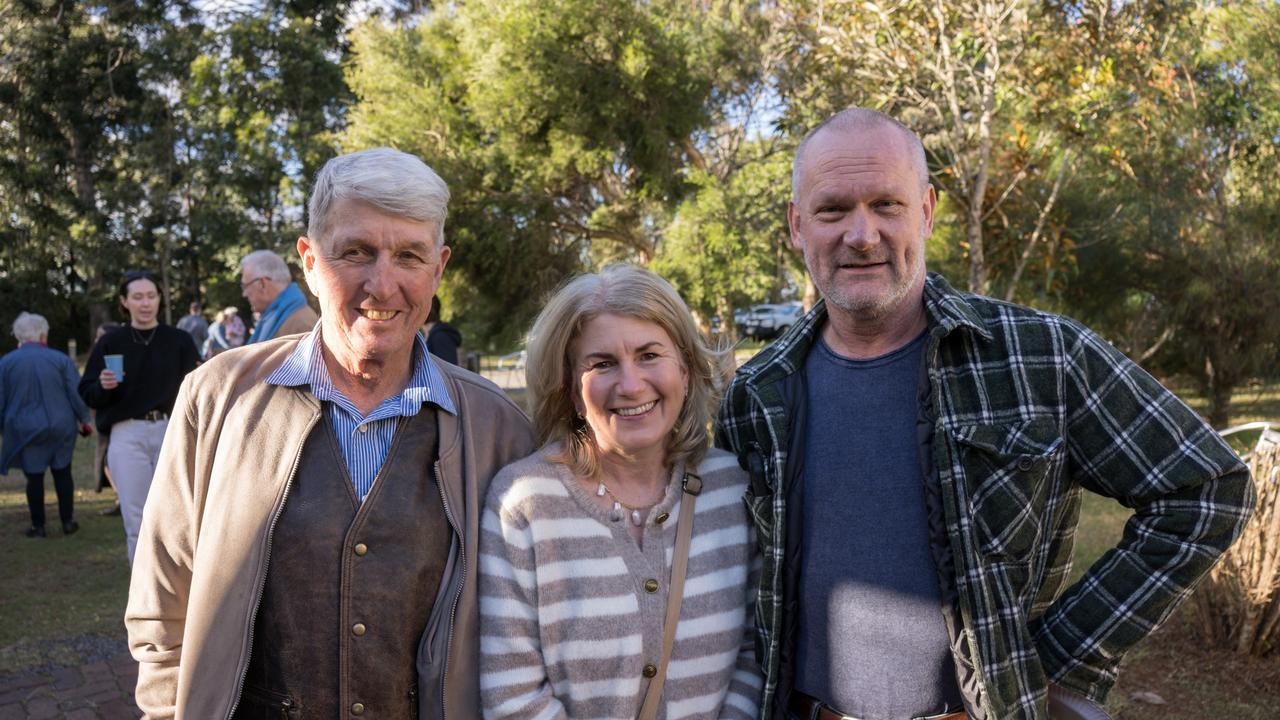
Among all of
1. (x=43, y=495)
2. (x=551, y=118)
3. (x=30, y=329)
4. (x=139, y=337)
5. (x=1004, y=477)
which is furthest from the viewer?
(x=551, y=118)

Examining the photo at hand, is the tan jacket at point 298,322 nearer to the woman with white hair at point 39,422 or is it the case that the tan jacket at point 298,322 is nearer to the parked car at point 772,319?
the woman with white hair at point 39,422

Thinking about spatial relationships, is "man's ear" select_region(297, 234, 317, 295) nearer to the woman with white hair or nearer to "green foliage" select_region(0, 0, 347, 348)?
the woman with white hair

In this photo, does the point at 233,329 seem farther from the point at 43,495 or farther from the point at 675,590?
the point at 675,590

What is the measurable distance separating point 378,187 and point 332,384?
0.47m

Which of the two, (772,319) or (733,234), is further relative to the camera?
(772,319)

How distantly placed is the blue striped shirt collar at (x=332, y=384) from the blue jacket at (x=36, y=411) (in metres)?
7.11

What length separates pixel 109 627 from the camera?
19.0ft

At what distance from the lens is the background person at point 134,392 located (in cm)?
602

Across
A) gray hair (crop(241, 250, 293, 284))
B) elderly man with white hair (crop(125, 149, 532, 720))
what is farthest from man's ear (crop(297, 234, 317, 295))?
gray hair (crop(241, 250, 293, 284))

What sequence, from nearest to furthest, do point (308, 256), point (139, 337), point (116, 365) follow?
point (308, 256) < point (116, 365) < point (139, 337)

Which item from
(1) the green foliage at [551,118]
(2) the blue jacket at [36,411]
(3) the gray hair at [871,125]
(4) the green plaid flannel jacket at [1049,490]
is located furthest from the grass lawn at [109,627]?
(1) the green foliage at [551,118]

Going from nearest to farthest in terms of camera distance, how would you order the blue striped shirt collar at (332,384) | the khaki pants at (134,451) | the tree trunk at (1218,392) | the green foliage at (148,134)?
the blue striped shirt collar at (332,384)
the khaki pants at (134,451)
the tree trunk at (1218,392)
the green foliage at (148,134)

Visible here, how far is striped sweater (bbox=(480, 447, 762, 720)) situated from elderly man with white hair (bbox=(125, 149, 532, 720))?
3.2 inches

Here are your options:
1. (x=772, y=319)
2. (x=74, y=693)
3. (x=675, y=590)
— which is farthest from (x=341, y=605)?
(x=772, y=319)
